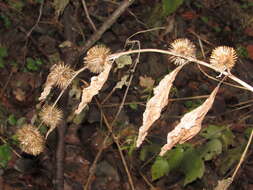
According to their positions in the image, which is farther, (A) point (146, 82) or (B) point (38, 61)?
(A) point (146, 82)

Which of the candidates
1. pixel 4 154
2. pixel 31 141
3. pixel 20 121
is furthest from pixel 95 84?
pixel 20 121

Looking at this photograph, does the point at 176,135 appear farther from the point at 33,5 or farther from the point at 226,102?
the point at 33,5

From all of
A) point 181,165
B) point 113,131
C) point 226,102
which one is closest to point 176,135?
point 181,165

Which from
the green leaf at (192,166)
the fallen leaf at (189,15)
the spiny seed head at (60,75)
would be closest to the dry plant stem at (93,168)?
the green leaf at (192,166)

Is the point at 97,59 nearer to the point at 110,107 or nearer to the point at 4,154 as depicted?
the point at 4,154

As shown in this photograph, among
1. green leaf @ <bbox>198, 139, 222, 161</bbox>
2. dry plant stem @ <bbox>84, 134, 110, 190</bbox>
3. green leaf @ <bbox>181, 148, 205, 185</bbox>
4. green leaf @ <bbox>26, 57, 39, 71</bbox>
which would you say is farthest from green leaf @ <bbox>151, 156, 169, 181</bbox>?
green leaf @ <bbox>26, 57, 39, 71</bbox>

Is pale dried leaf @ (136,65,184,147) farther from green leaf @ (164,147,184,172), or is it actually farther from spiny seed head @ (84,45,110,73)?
green leaf @ (164,147,184,172)

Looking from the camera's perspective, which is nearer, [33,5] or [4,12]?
[4,12]
